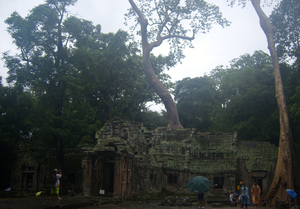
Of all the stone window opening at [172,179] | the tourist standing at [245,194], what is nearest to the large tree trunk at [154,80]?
the stone window opening at [172,179]

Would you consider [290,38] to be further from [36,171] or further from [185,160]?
[36,171]

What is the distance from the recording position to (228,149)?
20.5m

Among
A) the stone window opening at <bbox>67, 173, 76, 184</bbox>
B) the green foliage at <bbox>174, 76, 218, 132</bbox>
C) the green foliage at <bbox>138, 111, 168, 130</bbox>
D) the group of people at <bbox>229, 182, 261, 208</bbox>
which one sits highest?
the green foliage at <bbox>174, 76, 218, 132</bbox>

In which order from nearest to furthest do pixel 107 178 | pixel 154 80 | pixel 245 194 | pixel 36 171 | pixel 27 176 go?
pixel 245 194 → pixel 107 178 → pixel 36 171 → pixel 27 176 → pixel 154 80

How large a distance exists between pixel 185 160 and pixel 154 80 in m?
8.50

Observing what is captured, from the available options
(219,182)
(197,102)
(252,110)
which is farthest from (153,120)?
(219,182)

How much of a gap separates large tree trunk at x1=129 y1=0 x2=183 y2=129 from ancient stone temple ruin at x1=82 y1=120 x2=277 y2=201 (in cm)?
345

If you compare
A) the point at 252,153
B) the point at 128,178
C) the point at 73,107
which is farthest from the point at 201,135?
the point at 73,107

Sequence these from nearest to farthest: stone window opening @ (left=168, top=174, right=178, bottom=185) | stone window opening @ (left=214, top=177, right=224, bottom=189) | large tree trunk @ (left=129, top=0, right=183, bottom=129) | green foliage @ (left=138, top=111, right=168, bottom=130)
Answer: stone window opening @ (left=214, top=177, right=224, bottom=189)
stone window opening @ (left=168, top=174, right=178, bottom=185)
large tree trunk @ (left=129, top=0, right=183, bottom=129)
green foliage @ (left=138, top=111, right=168, bottom=130)

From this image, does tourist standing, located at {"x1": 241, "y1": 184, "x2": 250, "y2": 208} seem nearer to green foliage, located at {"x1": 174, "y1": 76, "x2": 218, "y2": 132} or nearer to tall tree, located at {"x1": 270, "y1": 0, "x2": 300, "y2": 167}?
tall tree, located at {"x1": 270, "y1": 0, "x2": 300, "y2": 167}

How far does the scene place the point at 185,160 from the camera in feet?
67.9

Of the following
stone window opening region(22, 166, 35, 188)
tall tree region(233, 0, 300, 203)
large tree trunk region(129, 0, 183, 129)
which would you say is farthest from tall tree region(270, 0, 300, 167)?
stone window opening region(22, 166, 35, 188)

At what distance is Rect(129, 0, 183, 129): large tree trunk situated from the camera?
82.8ft

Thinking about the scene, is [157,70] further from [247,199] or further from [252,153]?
[247,199]
